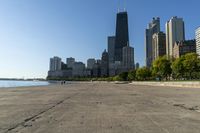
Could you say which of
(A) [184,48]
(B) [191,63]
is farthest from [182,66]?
(A) [184,48]

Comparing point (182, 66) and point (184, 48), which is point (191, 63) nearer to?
point (182, 66)

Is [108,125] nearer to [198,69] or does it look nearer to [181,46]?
[198,69]

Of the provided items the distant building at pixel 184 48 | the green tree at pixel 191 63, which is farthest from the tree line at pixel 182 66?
the distant building at pixel 184 48

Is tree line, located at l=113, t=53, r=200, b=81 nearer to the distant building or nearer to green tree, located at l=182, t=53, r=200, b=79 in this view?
green tree, located at l=182, t=53, r=200, b=79

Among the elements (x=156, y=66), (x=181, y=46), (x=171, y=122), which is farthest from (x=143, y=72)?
(x=171, y=122)

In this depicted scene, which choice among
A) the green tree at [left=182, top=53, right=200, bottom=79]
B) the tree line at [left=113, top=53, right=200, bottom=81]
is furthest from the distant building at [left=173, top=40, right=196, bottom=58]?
the green tree at [left=182, top=53, right=200, bottom=79]

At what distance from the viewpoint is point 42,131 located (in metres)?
8.30

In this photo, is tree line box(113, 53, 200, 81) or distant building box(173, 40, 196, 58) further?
distant building box(173, 40, 196, 58)

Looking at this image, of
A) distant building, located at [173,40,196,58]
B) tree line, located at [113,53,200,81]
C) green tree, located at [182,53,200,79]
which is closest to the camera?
green tree, located at [182,53,200,79]

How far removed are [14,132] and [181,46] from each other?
7361 inches

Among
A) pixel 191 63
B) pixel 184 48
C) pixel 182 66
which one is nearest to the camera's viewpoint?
pixel 191 63

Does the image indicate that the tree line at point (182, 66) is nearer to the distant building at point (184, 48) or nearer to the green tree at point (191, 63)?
the green tree at point (191, 63)

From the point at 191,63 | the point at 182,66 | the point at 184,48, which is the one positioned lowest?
the point at 182,66

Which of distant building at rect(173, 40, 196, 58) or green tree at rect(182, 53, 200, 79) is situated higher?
distant building at rect(173, 40, 196, 58)
